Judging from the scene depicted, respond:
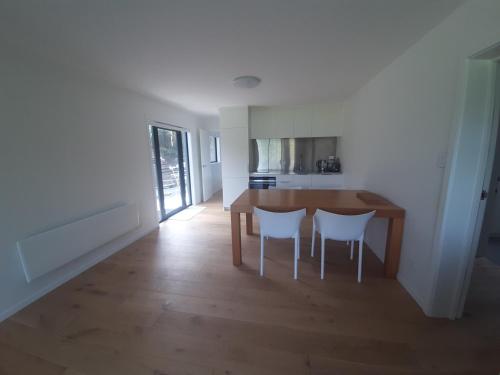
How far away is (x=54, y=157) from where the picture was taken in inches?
80.8

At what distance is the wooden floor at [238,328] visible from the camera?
1299 millimetres

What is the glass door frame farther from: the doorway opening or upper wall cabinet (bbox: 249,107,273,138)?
the doorway opening

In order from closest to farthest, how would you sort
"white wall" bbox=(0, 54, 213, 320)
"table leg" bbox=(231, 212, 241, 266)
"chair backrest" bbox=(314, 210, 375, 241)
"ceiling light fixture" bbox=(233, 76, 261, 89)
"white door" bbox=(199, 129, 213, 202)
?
1. "white wall" bbox=(0, 54, 213, 320)
2. "chair backrest" bbox=(314, 210, 375, 241)
3. "table leg" bbox=(231, 212, 241, 266)
4. "ceiling light fixture" bbox=(233, 76, 261, 89)
5. "white door" bbox=(199, 129, 213, 202)

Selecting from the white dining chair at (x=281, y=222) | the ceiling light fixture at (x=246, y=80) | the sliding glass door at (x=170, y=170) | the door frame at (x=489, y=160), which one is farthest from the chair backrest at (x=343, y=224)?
the sliding glass door at (x=170, y=170)

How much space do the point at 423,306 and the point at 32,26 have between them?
3.71 meters

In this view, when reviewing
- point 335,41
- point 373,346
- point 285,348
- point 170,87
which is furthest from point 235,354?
point 170,87

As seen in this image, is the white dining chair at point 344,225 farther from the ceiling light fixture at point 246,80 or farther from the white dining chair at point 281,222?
the ceiling light fixture at point 246,80

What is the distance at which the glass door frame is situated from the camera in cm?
380

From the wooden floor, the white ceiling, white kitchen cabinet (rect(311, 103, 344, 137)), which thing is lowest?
the wooden floor

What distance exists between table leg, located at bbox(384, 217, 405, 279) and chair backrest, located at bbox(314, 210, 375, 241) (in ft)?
0.88

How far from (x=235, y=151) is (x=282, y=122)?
4.05 feet

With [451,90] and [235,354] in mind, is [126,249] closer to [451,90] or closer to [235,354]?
[235,354]

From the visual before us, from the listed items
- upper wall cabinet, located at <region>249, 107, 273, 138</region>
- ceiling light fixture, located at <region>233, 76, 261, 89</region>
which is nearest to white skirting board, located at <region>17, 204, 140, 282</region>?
ceiling light fixture, located at <region>233, 76, 261, 89</region>

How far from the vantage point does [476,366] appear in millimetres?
1249
